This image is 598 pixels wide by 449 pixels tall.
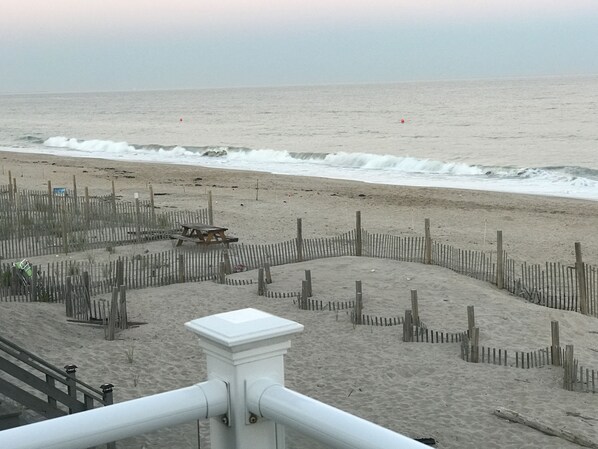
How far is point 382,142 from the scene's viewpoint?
2596 inches

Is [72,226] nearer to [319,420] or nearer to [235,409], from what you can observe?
[235,409]

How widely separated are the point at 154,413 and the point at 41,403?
15.4 ft

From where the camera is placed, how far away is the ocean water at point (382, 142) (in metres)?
44.7

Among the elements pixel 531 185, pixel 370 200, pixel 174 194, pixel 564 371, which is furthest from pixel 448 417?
pixel 531 185

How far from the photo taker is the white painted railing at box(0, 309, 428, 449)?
6.90ft

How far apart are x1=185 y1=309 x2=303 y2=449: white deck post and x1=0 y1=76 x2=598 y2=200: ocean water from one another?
33632mm

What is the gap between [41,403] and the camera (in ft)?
21.5

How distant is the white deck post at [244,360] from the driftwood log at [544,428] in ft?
22.5

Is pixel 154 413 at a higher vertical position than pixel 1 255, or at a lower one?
higher

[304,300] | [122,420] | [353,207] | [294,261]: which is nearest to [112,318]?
[304,300]

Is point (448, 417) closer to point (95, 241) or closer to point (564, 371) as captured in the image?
point (564, 371)

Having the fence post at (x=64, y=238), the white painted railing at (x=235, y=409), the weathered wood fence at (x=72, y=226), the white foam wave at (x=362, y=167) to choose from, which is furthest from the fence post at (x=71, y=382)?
the white foam wave at (x=362, y=167)

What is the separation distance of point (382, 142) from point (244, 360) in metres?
64.3

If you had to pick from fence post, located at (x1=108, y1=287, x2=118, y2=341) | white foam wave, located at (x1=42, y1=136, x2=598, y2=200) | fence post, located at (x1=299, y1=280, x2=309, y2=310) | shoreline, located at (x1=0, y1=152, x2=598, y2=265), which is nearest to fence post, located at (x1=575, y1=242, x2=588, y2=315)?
fence post, located at (x1=299, y1=280, x2=309, y2=310)
